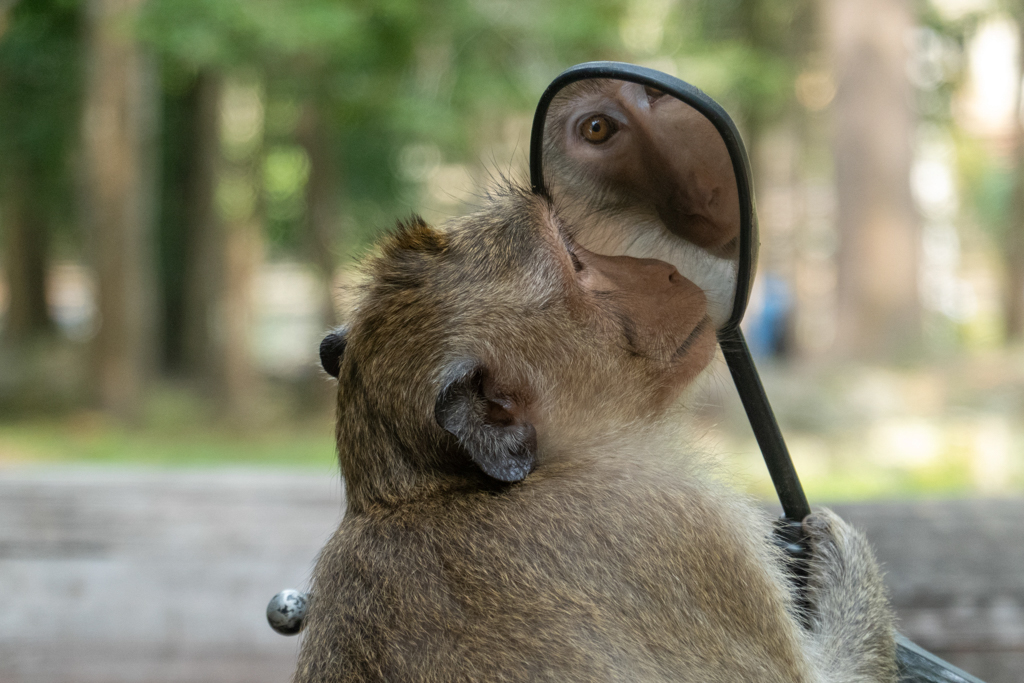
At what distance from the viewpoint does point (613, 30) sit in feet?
31.6

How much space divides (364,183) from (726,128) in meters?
12.4

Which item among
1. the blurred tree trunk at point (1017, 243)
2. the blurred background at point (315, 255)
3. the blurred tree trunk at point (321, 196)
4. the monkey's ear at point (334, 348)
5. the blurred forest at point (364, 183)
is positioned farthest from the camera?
the blurred tree trunk at point (1017, 243)

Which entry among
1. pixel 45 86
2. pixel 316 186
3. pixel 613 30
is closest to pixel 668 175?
pixel 613 30

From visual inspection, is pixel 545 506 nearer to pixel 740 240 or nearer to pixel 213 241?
pixel 740 240

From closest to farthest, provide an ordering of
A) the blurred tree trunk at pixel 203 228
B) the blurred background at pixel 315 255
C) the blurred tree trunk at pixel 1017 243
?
the blurred background at pixel 315 255
the blurred tree trunk at pixel 203 228
the blurred tree trunk at pixel 1017 243

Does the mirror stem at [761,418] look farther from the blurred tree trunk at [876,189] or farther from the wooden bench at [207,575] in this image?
the blurred tree trunk at [876,189]

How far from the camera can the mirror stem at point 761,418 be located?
1.15m

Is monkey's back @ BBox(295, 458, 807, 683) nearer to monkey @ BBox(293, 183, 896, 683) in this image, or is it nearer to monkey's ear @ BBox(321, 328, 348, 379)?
monkey @ BBox(293, 183, 896, 683)

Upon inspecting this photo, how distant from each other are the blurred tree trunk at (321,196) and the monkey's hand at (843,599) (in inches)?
391

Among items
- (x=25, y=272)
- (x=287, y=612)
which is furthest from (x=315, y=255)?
(x=287, y=612)

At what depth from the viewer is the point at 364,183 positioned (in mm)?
13055

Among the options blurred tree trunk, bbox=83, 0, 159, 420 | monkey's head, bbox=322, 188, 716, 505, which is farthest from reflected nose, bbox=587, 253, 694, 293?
blurred tree trunk, bbox=83, 0, 159, 420

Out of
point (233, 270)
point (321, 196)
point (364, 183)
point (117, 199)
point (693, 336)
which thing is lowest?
point (693, 336)

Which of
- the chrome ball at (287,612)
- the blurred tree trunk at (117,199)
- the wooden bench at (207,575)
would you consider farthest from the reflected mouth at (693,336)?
the blurred tree trunk at (117,199)
